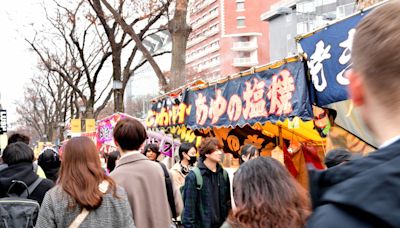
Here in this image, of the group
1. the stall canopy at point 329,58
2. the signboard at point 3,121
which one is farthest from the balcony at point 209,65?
the stall canopy at point 329,58

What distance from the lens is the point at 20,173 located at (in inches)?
155

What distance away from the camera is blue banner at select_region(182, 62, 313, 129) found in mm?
5879

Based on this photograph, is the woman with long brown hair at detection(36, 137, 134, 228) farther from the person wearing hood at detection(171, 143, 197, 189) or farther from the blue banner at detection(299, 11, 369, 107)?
the person wearing hood at detection(171, 143, 197, 189)

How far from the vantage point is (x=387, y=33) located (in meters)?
1.03

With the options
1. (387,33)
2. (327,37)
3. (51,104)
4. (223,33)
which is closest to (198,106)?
(327,37)

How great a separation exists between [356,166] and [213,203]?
3906mm

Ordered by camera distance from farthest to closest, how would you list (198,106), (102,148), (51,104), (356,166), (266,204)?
(51,104), (102,148), (198,106), (266,204), (356,166)

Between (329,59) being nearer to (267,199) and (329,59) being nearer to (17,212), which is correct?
(267,199)

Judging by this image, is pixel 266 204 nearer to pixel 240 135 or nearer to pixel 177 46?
pixel 240 135

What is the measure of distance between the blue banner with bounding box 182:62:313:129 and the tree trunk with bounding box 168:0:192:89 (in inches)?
91.5

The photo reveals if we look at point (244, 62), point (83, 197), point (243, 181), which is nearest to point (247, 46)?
point (244, 62)

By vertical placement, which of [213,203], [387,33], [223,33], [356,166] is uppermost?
[223,33]

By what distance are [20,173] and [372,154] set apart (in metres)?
3.53

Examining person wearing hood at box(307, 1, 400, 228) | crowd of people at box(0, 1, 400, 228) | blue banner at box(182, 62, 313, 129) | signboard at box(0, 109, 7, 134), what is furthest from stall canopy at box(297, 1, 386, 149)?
signboard at box(0, 109, 7, 134)
